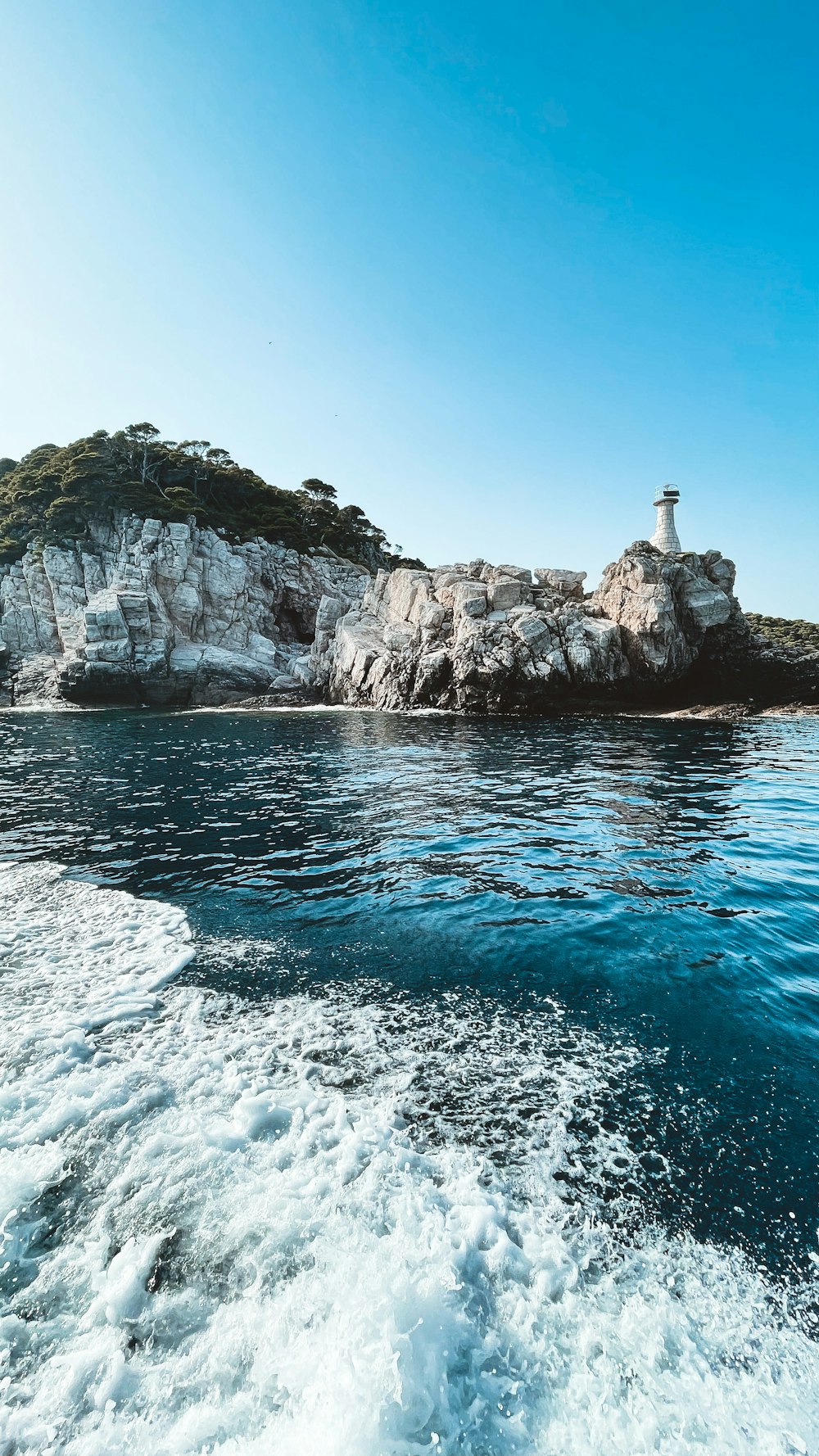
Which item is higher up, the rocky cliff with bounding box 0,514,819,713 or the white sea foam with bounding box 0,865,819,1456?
the rocky cliff with bounding box 0,514,819,713

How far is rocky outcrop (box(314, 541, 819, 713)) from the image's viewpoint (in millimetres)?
36406

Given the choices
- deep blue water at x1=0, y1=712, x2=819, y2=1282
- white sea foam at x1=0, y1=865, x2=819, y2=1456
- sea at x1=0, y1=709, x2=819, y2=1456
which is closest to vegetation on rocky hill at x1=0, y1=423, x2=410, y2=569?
deep blue water at x1=0, y1=712, x2=819, y2=1282

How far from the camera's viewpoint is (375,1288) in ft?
9.32

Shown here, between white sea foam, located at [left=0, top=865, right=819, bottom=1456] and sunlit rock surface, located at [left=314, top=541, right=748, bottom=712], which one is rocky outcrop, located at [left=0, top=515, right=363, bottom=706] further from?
white sea foam, located at [left=0, top=865, right=819, bottom=1456]

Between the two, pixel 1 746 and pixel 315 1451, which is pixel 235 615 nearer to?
pixel 1 746

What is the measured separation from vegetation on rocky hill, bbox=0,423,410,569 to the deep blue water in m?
46.5

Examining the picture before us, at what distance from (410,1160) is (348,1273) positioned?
2.48ft

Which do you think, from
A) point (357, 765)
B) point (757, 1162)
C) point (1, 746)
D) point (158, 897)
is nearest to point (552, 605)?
point (357, 765)

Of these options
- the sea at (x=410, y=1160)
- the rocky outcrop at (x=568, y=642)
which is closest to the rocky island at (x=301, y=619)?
the rocky outcrop at (x=568, y=642)

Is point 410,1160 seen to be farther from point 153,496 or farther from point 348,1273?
point 153,496

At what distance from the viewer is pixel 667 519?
5509 centimetres

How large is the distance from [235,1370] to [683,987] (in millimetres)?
4641

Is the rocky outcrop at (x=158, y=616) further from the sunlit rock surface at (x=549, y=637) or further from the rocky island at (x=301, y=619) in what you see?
the sunlit rock surface at (x=549, y=637)

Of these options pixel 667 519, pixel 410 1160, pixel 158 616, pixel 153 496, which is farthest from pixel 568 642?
pixel 153 496
